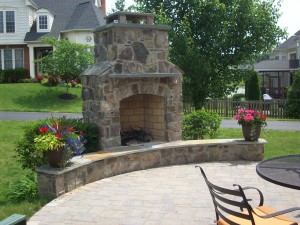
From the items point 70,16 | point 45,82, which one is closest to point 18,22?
point 70,16

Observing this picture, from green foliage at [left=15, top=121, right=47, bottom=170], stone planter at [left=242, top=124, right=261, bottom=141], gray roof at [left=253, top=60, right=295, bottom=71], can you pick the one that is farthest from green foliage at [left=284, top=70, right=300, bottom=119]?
green foliage at [left=15, top=121, right=47, bottom=170]

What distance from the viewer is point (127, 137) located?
9.43 m

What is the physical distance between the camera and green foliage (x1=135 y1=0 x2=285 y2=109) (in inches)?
516

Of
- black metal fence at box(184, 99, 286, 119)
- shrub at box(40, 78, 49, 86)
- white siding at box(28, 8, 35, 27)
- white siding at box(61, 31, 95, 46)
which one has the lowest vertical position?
black metal fence at box(184, 99, 286, 119)

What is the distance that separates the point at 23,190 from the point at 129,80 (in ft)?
11.0

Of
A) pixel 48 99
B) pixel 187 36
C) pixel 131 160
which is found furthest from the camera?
pixel 48 99

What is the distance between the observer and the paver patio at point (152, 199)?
5527mm

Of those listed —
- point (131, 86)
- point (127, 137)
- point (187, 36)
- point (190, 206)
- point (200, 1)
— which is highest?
point (200, 1)

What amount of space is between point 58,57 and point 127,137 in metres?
17.0

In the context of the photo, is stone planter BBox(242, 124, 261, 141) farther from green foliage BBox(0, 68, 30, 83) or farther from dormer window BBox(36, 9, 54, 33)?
dormer window BBox(36, 9, 54, 33)

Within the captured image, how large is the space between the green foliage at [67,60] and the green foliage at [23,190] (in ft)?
59.9

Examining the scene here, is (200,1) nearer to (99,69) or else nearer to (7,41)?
(99,69)

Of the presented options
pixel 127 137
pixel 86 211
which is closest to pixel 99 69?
pixel 127 137

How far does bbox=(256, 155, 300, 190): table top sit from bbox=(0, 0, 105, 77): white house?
2653cm
